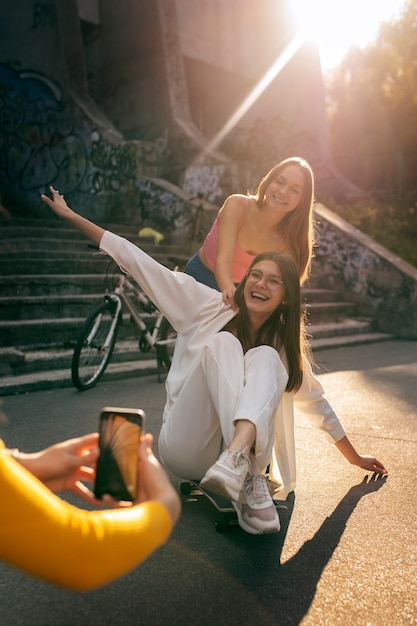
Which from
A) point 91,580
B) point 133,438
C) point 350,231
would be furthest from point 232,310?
point 350,231

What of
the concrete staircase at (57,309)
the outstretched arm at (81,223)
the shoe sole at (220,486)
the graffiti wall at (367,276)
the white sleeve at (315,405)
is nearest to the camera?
the shoe sole at (220,486)

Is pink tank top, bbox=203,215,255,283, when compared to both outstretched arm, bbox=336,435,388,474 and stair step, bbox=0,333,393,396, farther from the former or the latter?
stair step, bbox=0,333,393,396

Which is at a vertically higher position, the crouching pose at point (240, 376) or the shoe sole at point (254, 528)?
the crouching pose at point (240, 376)

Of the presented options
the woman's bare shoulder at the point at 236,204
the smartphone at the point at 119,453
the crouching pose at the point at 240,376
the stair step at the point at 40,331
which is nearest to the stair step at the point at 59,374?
the stair step at the point at 40,331

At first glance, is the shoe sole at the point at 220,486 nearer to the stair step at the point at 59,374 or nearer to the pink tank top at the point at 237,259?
the pink tank top at the point at 237,259

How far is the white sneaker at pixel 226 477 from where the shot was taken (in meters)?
2.12

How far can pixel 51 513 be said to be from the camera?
101 centimetres

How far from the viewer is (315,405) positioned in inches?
115

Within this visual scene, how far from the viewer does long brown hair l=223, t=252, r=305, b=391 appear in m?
2.80

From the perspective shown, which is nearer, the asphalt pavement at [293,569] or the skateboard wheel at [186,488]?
the asphalt pavement at [293,569]

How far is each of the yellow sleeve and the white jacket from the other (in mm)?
1667

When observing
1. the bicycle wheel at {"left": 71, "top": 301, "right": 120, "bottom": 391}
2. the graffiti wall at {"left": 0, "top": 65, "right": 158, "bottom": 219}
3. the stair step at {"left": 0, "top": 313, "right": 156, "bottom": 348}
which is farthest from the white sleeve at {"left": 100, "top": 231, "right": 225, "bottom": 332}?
the graffiti wall at {"left": 0, "top": 65, "right": 158, "bottom": 219}

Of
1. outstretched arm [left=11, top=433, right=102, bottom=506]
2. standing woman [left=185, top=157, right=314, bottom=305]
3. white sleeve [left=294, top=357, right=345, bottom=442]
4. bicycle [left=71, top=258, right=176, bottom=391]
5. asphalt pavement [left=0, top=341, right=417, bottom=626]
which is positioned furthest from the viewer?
bicycle [left=71, top=258, right=176, bottom=391]

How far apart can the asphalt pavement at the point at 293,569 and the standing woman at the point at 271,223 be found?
46.6 inches
